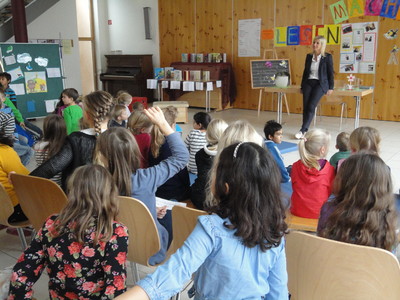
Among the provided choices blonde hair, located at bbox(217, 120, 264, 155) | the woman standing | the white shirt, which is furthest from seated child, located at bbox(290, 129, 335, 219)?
the white shirt

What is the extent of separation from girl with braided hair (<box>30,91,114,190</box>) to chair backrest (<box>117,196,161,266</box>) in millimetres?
705

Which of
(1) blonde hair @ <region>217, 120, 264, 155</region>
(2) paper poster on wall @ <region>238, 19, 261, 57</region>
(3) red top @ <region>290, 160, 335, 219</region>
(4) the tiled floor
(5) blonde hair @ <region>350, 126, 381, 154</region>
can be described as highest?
(2) paper poster on wall @ <region>238, 19, 261, 57</region>

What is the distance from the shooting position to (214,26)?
31.0 ft

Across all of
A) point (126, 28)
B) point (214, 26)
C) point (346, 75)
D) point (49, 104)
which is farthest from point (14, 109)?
point (126, 28)

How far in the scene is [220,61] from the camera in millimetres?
9281

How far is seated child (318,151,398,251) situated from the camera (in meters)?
1.52

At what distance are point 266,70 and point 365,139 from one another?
5853mm

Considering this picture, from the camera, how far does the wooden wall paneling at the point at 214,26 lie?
9.22 m

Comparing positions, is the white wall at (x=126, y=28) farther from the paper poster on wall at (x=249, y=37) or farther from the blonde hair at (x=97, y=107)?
the blonde hair at (x=97, y=107)

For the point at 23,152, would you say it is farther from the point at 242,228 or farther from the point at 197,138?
the point at 242,228

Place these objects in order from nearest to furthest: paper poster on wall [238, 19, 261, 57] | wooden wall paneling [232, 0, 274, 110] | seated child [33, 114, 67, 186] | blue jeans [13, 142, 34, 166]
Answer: seated child [33, 114, 67, 186]
blue jeans [13, 142, 34, 166]
wooden wall paneling [232, 0, 274, 110]
paper poster on wall [238, 19, 261, 57]

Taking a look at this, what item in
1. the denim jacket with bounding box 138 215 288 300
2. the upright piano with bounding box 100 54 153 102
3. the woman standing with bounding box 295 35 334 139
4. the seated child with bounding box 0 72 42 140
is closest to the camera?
the denim jacket with bounding box 138 215 288 300

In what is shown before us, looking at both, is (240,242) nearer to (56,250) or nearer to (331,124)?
(56,250)

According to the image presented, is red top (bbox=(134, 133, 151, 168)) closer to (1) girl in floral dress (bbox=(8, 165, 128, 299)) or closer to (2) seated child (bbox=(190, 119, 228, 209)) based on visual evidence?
(2) seated child (bbox=(190, 119, 228, 209))
